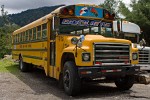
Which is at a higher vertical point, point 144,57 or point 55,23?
point 55,23

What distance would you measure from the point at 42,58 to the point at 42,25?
3.91ft

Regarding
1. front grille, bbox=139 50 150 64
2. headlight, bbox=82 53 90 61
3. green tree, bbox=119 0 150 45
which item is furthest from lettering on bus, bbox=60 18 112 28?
green tree, bbox=119 0 150 45

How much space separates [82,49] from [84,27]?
1865 millimetres

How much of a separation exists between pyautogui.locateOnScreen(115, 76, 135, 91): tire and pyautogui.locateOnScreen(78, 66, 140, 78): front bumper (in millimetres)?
680

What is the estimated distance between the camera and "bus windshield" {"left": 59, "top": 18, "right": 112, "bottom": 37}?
986cm

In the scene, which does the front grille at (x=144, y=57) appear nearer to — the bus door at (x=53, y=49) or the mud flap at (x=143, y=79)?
the mud flap at (x=143, y=79)

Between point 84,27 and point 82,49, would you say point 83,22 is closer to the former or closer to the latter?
point 84,27

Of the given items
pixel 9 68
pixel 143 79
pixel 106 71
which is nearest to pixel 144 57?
pixel 143 79

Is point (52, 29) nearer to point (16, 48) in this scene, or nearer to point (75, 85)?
point (75, 85)

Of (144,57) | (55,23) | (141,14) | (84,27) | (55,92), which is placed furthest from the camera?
(141,14)

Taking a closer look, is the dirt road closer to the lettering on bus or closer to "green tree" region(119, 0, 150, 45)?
the lettering on bus

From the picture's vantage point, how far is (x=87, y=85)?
11.2 m

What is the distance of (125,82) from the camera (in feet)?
32.5

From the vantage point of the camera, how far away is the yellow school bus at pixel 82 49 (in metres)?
8.56
